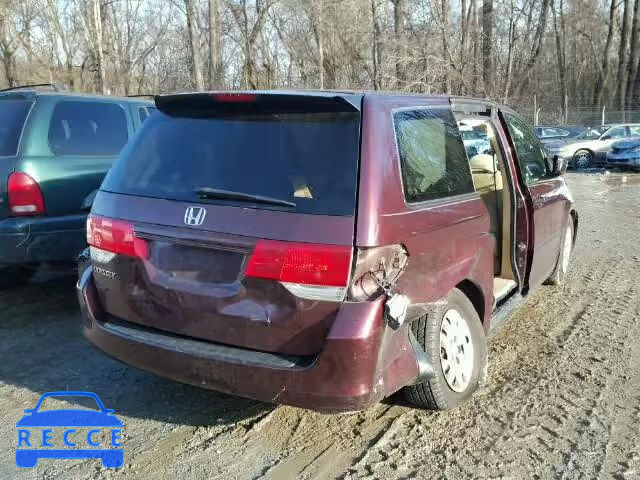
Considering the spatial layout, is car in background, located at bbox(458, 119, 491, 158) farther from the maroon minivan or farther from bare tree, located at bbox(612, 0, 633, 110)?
bare tree, located at bbox(612, 0, 633, 110)

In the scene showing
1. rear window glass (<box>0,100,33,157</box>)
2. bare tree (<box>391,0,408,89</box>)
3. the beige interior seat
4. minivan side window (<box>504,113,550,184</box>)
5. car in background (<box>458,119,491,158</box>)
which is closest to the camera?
car in background (<box>458,119,491,158</box>)

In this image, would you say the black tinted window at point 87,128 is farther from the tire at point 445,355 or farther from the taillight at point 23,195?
the tire at point 445,355

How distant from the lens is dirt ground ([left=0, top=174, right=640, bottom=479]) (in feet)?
9.95

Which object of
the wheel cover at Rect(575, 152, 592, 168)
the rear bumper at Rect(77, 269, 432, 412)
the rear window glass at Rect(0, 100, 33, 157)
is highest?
the rear window glass at Rect(0, 100, 33, 157)

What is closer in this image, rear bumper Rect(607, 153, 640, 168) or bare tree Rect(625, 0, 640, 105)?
rear bumper Rect(607, 153, 640, 168)

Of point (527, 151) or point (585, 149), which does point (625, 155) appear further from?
point (527, 151)

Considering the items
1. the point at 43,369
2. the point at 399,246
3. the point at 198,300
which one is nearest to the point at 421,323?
the point at 399,246

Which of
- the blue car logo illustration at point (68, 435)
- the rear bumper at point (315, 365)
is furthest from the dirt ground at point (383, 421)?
the rear bumper at point (315, 365)

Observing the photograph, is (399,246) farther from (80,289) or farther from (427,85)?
(427,85)

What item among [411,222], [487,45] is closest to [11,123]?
[411,222]

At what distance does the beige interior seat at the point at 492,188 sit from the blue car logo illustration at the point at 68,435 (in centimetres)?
294

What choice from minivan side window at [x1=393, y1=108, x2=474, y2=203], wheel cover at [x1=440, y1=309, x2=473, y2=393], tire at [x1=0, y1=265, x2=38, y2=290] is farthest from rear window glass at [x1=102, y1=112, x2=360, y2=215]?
tire at [x1=0, y1=265, x2=38, y2=290]

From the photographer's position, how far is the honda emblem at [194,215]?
2.93 metres

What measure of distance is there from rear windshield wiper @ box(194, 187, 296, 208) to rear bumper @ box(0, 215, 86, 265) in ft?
8.20
